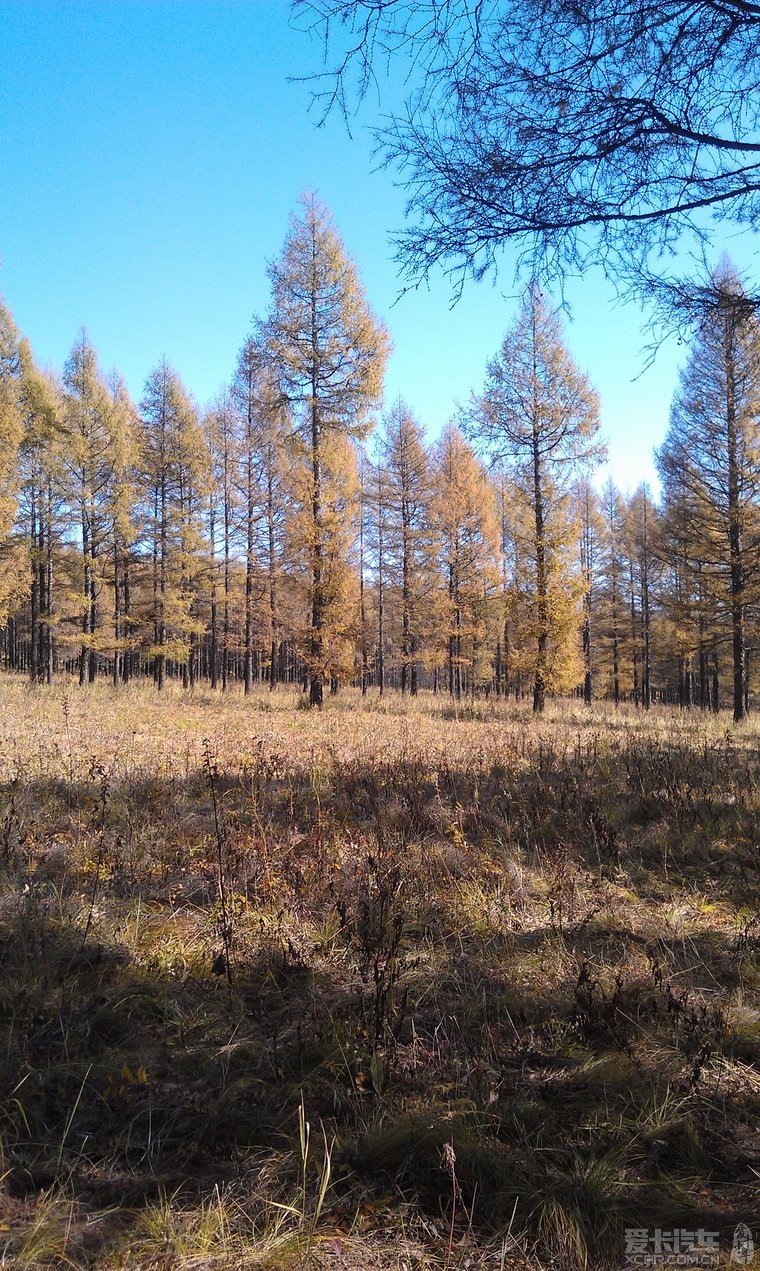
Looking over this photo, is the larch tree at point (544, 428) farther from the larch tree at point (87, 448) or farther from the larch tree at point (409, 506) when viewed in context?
the larch tree at point (87, 448)

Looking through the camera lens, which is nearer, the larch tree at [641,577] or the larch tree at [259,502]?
the larch tree at [259,502]

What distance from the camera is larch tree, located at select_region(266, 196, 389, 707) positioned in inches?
601

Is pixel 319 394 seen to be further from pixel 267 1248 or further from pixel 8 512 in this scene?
pixel 267 1248

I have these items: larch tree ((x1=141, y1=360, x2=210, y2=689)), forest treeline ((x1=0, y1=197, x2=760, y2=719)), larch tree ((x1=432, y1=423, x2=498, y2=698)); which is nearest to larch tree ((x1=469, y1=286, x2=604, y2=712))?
forest treeline ((x1=0, y1=197, x2=760, y2=719))

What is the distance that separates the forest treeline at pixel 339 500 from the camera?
15.8m

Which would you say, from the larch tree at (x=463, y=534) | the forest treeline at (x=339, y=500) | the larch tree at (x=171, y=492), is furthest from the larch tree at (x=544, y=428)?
the larch tree at (x=171, y=492)

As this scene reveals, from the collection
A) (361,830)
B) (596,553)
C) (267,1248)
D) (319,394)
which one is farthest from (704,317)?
(596,553)

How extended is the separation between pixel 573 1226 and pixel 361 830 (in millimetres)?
3326

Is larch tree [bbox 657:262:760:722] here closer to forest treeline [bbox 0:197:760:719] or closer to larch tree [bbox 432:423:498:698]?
forest treeline [bbox 0:197:760:719]

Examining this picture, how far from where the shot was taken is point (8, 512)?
16.9m

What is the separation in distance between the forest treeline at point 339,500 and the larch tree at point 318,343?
6 centimetres

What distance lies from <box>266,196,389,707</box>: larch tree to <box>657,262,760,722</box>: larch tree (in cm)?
939

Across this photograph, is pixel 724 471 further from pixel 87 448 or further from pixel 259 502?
pixel 87 448

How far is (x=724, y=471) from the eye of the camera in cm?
1645
